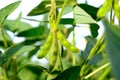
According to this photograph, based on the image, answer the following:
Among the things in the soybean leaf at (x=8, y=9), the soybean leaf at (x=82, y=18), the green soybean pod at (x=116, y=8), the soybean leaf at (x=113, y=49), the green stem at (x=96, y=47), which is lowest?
the green stem at (x=96, y=47)


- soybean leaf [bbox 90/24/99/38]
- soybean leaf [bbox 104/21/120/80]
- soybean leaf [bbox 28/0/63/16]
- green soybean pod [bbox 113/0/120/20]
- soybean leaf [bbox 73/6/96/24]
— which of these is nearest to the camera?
soybean leaf [bbox 104/21/120/80]

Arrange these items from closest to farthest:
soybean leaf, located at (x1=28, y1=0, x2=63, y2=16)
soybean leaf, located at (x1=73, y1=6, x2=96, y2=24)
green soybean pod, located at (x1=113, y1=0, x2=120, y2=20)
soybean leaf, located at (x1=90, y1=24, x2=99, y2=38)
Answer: green soybean pod, located at (x1=113, y1=0, x2=120, y2=20)
soybean leaf, located at (x1=73, y1=6, x2=96, y2=24)
soybean leaf, located at (x1=90, y1=24, x2=99, y2=38)
soybean leaf, located at (x1=28, y1=0, x2=63, y2=16)

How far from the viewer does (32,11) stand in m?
1.16

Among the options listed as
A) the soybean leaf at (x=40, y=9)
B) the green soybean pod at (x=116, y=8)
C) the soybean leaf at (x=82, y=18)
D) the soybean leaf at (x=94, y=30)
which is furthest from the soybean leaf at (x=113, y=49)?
the soybean leaf at (x=40, y=9)

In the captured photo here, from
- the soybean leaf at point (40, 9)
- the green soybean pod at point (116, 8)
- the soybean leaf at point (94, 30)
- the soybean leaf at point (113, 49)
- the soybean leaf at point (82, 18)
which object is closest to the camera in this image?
the soybean leaf at point (113, 49)

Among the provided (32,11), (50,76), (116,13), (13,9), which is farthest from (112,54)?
(32,11)

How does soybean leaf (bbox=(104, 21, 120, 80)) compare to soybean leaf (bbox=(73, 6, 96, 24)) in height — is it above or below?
above

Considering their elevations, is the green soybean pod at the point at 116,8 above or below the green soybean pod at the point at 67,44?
above

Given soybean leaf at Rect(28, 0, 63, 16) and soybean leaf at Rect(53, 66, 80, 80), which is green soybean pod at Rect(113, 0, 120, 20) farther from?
soybean leaf at Rect(28, 0, 63, 16)

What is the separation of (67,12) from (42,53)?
359mm

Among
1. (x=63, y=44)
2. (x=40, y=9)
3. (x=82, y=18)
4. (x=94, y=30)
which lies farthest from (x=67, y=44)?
(x=40, y=9)

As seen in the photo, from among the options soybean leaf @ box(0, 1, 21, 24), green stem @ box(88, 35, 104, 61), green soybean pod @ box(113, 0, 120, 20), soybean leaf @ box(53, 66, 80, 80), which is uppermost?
green soybean pod @ box(113, 0, 120, 20)

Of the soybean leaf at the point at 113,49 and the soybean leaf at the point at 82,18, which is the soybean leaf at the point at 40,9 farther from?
the soybean leaf at the point at 113,49

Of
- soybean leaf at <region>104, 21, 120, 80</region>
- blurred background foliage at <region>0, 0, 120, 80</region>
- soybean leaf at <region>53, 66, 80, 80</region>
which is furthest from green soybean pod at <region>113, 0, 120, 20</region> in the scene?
soybean leaf at <region>104, 21, 120, 80</region>
